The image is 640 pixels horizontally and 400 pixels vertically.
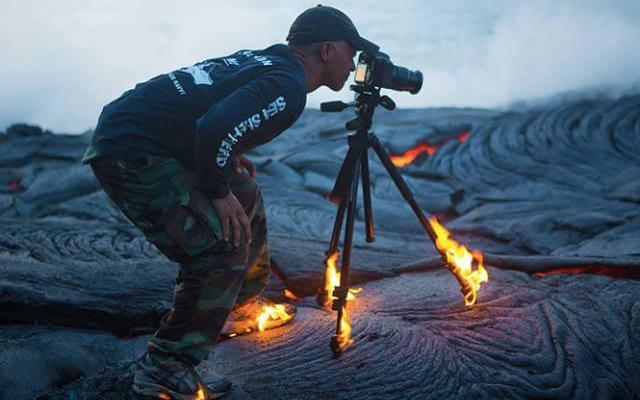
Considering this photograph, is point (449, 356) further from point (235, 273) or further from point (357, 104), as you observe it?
point (357, 104)

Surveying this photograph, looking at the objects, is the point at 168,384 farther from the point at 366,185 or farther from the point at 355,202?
the point at 366,185

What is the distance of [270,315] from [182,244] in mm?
1259

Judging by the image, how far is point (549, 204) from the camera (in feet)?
25.5

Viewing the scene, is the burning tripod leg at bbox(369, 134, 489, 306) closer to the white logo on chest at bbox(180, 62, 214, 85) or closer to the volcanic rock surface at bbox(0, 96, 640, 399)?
the volcanic rock surface at bbox(0, 96, 640, 399)

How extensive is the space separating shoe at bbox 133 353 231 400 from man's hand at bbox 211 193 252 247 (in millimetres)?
693

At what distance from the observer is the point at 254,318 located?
3578 mm

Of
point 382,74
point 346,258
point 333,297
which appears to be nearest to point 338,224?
point 346,258

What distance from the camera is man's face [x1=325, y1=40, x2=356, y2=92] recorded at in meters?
3.09

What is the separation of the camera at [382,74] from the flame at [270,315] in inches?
64.3

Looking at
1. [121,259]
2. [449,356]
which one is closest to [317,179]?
[121,259]

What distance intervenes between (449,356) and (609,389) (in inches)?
32.0

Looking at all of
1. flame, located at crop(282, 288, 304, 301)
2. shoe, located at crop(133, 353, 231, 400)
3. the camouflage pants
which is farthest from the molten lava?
shoe, located at crop(133, 353, 231, 400)

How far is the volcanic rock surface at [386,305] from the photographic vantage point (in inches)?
113

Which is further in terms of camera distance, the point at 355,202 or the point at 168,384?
the point at 355,202
